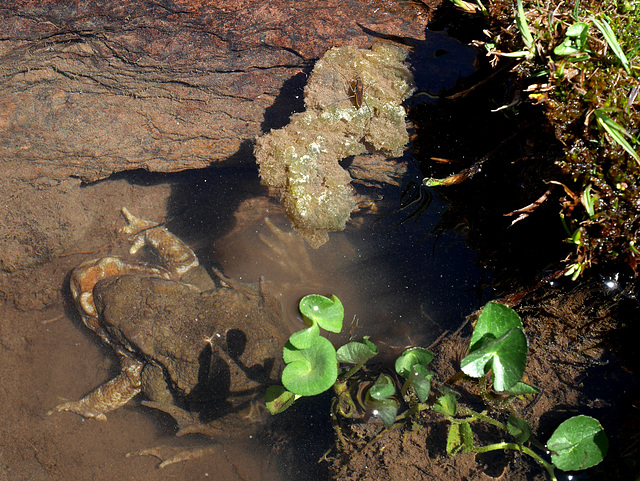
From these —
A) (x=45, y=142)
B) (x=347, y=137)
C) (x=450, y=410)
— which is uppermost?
(x=347, y=137)

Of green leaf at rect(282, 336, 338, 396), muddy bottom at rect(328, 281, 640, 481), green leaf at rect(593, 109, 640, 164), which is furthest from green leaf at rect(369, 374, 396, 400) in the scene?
green leaf at rect(593, 109, 640, 164)

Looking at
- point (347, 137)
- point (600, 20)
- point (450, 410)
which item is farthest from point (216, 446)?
point (600, 20)

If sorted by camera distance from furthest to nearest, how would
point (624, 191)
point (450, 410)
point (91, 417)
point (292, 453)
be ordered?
point (91, 417), point (292, 453), point (450, 410), point (624, 191)

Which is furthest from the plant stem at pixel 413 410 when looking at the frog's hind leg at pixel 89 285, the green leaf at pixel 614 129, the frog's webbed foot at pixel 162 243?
the frog's hind leg at pixel 89 285

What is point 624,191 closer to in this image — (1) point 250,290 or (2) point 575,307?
(2) point 575,307

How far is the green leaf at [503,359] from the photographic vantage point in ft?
6.13

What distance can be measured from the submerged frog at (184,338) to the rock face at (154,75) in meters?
1.18

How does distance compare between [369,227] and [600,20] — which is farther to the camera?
[369,227]

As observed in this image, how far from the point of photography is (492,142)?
7.47 ft

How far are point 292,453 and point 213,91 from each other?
321cm

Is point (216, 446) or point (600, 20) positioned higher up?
point (600, 20)

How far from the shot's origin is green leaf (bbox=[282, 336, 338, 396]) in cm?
218

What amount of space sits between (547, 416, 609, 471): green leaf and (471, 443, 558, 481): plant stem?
0.83 ft

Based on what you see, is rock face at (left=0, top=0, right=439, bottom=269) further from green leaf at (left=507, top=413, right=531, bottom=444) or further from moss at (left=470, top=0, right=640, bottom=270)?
green leaf at (left=507, top=413, right=531, bottom=444)
